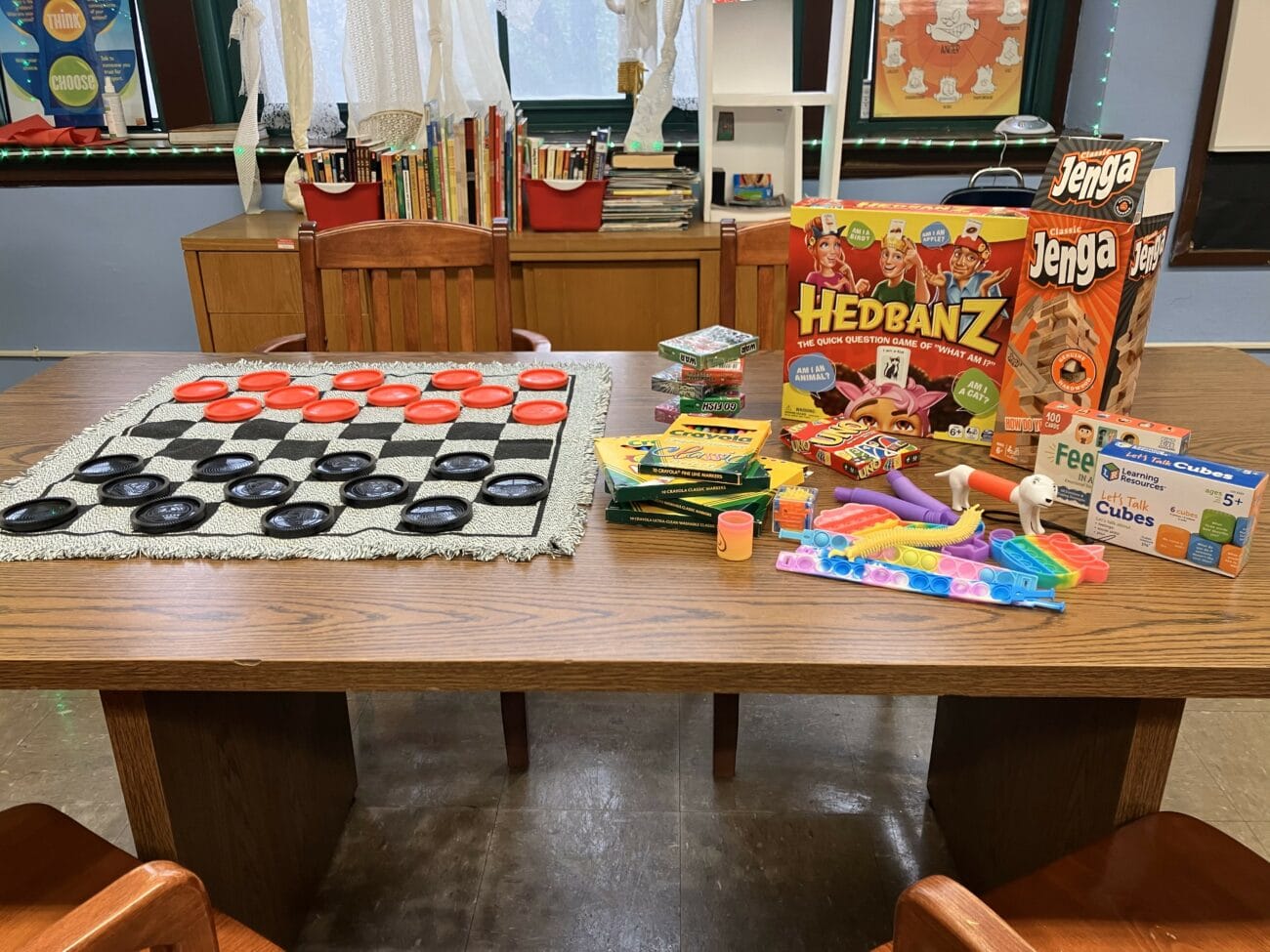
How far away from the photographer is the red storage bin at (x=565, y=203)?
2.53 metres

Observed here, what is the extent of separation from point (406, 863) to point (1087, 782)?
3.50 feet

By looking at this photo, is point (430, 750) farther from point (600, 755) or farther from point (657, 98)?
point (657, 98)

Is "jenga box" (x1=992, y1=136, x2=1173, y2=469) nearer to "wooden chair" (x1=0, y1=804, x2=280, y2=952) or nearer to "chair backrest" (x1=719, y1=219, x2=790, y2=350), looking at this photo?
"chair backrest" (x1=719, y1=219, x2=790, y2=350)

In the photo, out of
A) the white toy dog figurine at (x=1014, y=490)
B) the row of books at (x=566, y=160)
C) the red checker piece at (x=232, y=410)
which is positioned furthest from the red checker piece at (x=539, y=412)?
the row of books at (x=566, y=160)

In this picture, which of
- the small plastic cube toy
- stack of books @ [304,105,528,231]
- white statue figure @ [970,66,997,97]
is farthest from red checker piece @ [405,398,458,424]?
white statue figure @ [970,66,997,97]

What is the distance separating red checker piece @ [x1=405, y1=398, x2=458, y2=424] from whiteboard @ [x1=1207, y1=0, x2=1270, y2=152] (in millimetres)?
2462

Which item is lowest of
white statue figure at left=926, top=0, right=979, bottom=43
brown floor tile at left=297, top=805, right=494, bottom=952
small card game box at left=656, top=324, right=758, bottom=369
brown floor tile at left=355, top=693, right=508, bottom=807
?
brown floor tile at left=297, top=805, right=494, bottom=952

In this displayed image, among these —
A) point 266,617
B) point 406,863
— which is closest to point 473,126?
point 406,863

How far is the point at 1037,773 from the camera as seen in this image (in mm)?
1282

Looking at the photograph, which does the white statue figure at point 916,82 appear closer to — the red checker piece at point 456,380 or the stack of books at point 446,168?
the stack of books at point 446,168

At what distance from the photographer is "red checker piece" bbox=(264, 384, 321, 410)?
1361 mm

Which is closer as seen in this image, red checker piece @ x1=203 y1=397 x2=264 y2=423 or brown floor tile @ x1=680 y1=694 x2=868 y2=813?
red checker piece @ x1=203 y1=397 x2=264 y2=423

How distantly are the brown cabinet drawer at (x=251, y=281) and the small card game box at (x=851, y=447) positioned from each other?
1.79 metres

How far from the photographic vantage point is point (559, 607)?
2.91ft
